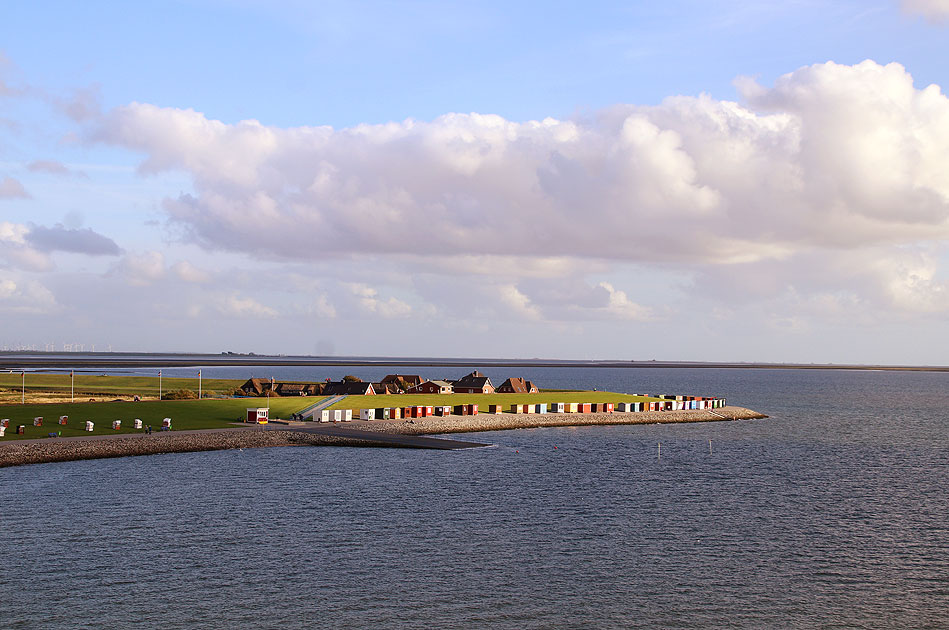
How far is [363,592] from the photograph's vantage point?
4231 centimetres

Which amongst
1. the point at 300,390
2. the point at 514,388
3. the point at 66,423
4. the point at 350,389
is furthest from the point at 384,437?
the point at 300,390

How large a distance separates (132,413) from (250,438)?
24.7 metres

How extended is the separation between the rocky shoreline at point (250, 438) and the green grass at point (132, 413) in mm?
6333

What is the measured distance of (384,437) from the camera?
110 meters

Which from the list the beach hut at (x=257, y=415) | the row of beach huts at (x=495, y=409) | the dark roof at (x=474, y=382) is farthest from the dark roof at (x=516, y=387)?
the beach hut at (x=257, y=415)

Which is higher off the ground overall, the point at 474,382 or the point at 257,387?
the point at 474,382

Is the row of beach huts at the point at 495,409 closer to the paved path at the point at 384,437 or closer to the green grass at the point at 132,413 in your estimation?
the paved path at the point at 384,437

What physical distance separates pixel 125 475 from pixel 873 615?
65304 mm

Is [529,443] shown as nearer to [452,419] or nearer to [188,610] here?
[452,419]

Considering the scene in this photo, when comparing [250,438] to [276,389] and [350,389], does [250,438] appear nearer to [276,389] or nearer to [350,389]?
[350,389]

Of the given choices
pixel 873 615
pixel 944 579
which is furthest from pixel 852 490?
pixel 873 615

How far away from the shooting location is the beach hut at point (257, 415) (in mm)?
118375

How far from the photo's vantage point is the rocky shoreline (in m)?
85.6

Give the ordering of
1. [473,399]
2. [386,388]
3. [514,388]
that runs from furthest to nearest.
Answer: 1. [514,388]
2. [386,388]
3. [473,399]
